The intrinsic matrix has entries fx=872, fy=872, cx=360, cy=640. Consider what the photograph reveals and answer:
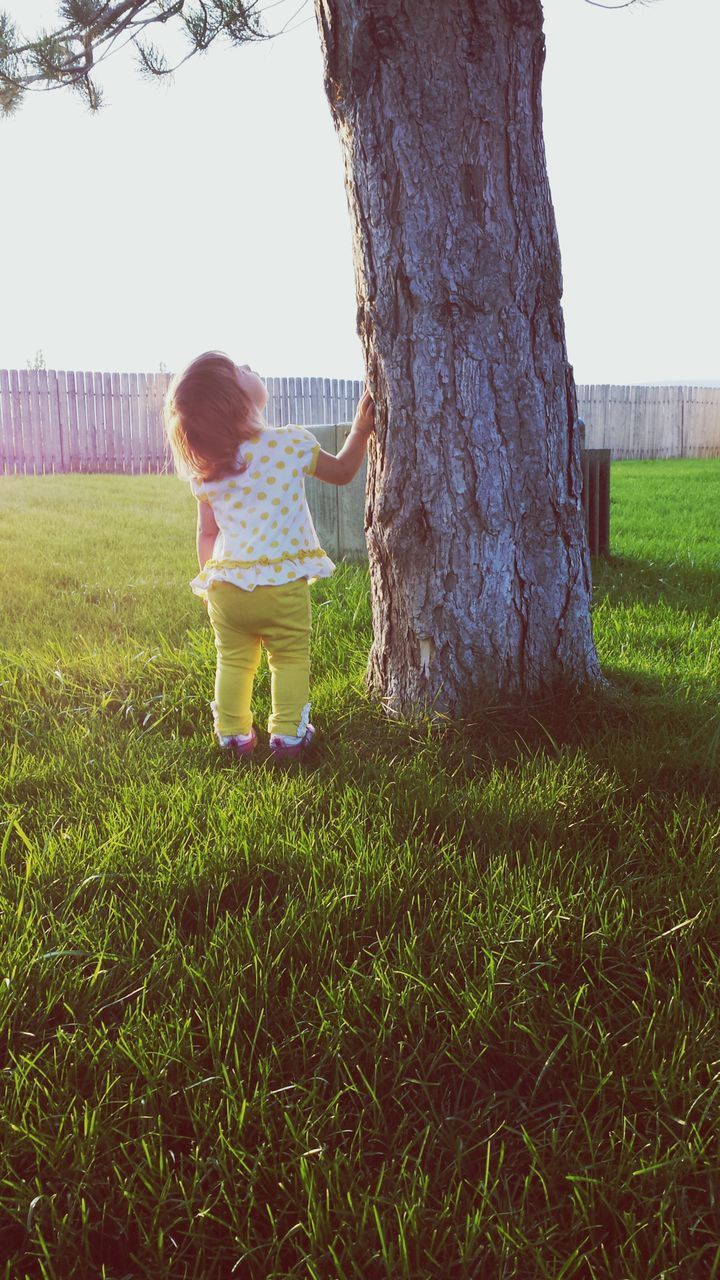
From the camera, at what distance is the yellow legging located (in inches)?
114

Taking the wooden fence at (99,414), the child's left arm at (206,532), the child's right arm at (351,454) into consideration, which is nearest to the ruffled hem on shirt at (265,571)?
the child's left arm at (206,532)

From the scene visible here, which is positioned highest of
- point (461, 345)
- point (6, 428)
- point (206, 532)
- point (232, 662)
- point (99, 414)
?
point (99, 414)

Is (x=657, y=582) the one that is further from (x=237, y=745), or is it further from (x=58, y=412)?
(x=58, y=412)

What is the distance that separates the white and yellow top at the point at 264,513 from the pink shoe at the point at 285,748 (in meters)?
0.51

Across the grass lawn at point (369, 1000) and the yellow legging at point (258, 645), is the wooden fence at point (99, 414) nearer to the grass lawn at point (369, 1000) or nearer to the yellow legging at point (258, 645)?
the yellow legging at point (258, 645)

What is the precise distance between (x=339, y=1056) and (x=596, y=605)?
3.42 metres

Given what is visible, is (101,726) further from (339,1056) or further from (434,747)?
(339,1056)

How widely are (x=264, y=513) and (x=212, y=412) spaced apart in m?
0.36

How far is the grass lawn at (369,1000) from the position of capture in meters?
1.27

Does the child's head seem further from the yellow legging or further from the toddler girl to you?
the yellow legging

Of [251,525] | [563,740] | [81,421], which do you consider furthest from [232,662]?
[81,421]

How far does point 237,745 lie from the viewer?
2920mm

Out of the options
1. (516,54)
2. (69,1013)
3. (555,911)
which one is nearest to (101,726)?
(69,1013)

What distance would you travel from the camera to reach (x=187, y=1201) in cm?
129
